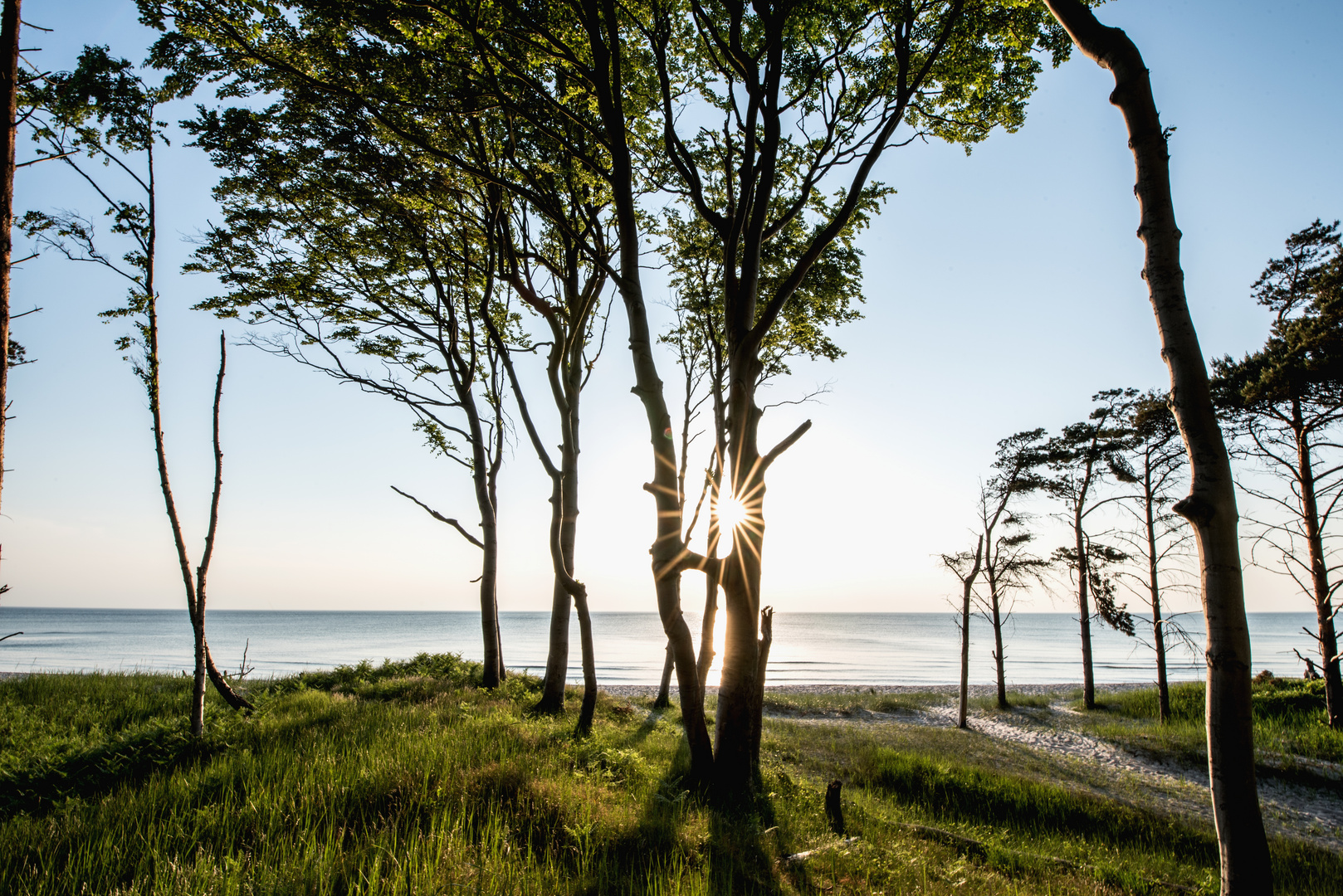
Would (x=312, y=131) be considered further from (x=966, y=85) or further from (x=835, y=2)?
(x=966, y=85)

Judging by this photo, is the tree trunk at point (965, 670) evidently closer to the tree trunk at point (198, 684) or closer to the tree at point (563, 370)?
the tree at point (563, 370)

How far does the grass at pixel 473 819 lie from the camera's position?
3338 mm

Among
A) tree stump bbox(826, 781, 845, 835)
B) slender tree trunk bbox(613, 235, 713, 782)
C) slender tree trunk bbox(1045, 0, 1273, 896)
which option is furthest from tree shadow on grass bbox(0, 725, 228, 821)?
slender tree trunk bbox(1045, 0, 1273, 896)

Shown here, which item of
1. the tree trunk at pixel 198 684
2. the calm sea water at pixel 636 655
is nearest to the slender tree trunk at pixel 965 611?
the calm sea water at pixel 636 655

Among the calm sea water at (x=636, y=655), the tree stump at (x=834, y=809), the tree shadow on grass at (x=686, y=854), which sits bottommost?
the calm sea water at (x=636, y=655)

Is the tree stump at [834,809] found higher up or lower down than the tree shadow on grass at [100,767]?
lower down

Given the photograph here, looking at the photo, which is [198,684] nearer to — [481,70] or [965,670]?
[481,70]

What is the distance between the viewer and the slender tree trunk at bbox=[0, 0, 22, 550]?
4270 millimetres

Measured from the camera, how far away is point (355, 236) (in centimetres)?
1109

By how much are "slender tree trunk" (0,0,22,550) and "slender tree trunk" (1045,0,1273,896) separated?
7569mm

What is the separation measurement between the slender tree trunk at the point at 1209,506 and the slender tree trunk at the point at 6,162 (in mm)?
7569

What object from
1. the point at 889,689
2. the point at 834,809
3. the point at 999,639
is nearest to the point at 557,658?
the point at 834,809

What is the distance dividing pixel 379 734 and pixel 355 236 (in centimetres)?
900

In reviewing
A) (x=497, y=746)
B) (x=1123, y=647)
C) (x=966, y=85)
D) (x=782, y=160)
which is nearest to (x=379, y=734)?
(x=497, y=746)
